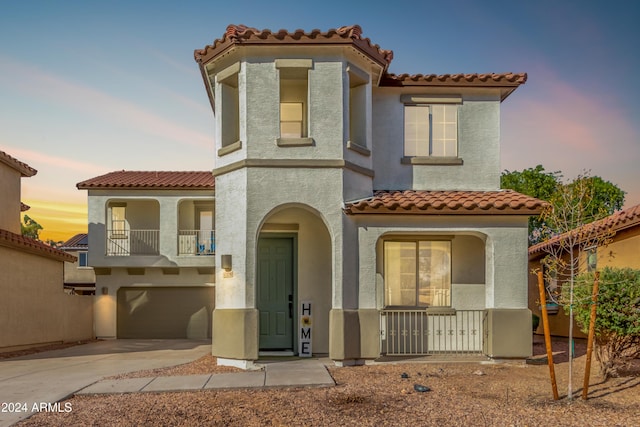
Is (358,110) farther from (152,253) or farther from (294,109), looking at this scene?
(152,253)

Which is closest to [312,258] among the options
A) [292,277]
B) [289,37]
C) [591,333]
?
[292,277]

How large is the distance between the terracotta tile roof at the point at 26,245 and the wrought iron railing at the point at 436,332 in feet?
33.8

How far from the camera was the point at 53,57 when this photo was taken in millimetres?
13531

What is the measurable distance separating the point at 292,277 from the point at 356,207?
8.88 feet

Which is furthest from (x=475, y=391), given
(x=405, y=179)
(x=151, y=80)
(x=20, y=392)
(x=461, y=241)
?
(x=151, y=80)

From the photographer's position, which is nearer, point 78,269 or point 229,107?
point 229,107

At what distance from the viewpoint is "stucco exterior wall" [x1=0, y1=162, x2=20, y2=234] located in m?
18.2

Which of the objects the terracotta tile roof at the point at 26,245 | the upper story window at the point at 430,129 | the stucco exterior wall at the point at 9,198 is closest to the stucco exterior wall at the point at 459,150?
the upper story window at the point at 430,129

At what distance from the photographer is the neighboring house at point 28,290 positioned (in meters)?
14.9

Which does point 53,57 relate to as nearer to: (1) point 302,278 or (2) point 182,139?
(2) point 182,139

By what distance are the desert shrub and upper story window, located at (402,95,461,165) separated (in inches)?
185

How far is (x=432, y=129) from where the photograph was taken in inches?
511

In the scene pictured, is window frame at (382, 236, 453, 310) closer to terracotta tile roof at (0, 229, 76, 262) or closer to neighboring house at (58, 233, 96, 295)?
terracotta tile roof at (0, 229, 76, 262)

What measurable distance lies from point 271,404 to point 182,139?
11.6 meters
